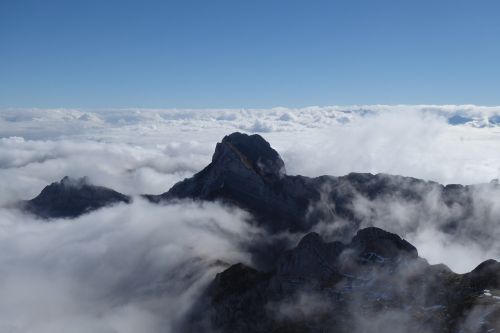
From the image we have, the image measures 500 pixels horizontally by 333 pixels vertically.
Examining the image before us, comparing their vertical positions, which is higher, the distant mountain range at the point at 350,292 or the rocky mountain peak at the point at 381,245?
the rocky mountain peak at the point at 381,245

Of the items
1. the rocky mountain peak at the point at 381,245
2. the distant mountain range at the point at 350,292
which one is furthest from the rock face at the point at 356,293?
the rocky mountain peak at the point at 381,245

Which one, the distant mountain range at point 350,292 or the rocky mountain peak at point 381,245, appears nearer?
the distant mountain range at point 350,292

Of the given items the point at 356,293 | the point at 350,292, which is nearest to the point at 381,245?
the point at 350,292

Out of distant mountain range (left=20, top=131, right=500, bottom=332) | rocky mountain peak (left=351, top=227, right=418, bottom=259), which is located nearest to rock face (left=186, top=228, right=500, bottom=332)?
distant mountain range (left=20, top=131, right=500, bottom=332)

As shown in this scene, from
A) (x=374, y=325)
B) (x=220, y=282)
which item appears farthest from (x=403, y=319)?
(x=220, y=282)

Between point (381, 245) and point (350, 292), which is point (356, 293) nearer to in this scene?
point (350, 292)

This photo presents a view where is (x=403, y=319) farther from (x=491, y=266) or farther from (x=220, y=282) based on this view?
(x=220, y=282)

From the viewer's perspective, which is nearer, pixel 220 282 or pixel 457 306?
pixel 457 306

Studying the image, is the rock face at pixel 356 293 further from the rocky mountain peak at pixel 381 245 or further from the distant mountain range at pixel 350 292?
the rocky mountain peak at pixel 381 245
